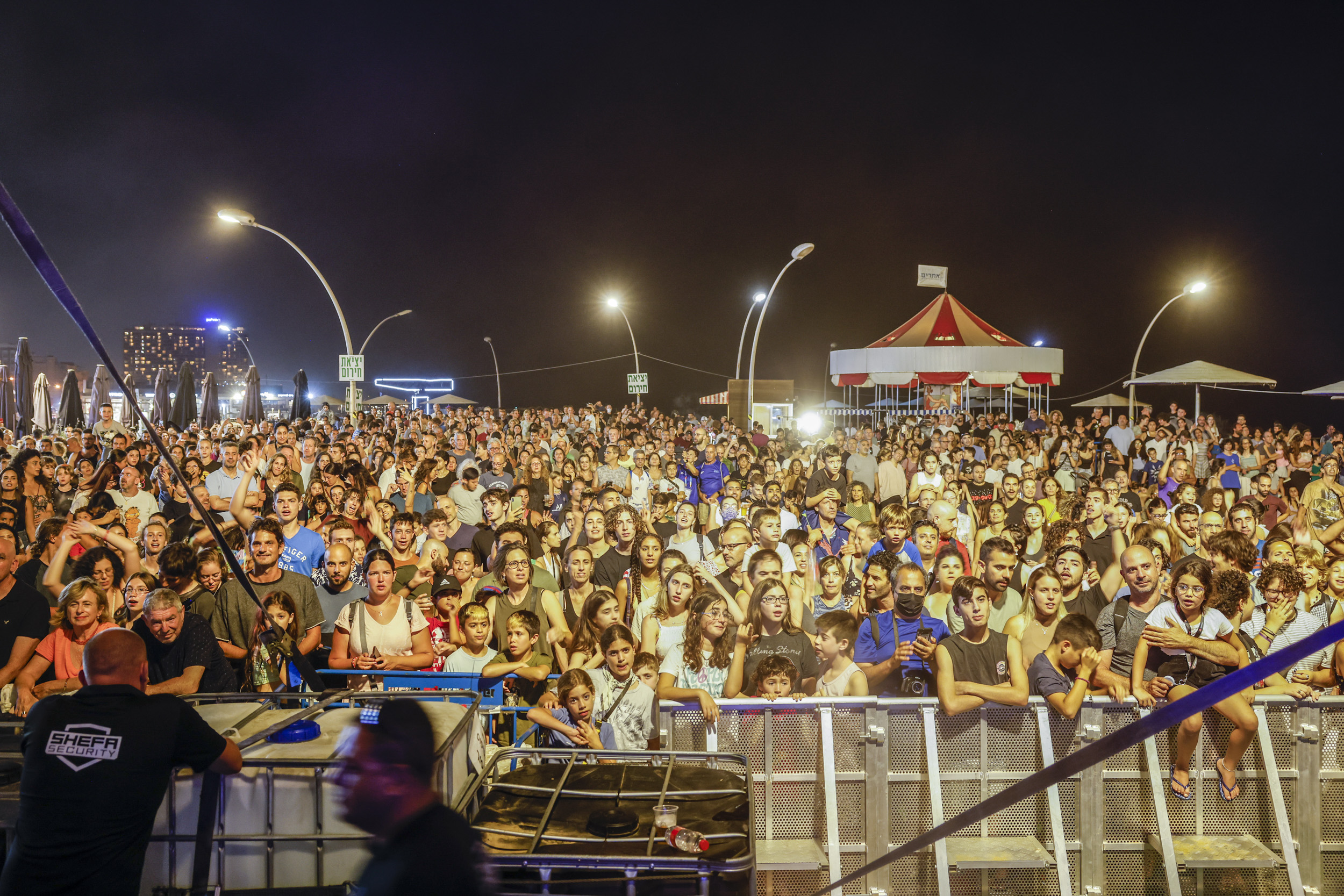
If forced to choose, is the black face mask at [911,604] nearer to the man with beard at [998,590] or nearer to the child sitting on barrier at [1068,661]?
the man with beard at [998,590]

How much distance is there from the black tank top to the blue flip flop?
890 millimetres

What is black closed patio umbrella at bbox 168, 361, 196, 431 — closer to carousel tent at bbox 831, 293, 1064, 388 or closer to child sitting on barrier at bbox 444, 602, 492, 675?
carousel tent at bbox 831, 293, 1064, 388

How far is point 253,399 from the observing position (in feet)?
84.3

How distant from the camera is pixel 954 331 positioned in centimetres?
1742

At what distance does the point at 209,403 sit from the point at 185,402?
297cm

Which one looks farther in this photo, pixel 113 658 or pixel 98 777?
pixel 113 658

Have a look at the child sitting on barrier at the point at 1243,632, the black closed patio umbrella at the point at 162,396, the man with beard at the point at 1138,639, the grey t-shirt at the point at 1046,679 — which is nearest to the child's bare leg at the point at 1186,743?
the man with beard at the point at 1138,639

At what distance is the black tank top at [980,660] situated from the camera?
4.84 metres

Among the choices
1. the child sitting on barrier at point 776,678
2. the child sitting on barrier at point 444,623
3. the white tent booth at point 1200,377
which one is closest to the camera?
the child sitting on barrier at point 776,678

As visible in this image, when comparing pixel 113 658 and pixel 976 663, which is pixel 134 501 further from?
pixel 976 663

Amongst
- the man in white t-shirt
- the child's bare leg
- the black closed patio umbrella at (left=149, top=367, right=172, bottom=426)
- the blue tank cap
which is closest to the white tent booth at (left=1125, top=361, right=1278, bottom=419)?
the child's bare leg

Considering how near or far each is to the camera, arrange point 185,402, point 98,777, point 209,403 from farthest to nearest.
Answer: point 209,403
point 185,402
point 98,777

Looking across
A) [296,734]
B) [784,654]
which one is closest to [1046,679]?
[784,654]

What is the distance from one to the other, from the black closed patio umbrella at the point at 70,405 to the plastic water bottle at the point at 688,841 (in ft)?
71.1
